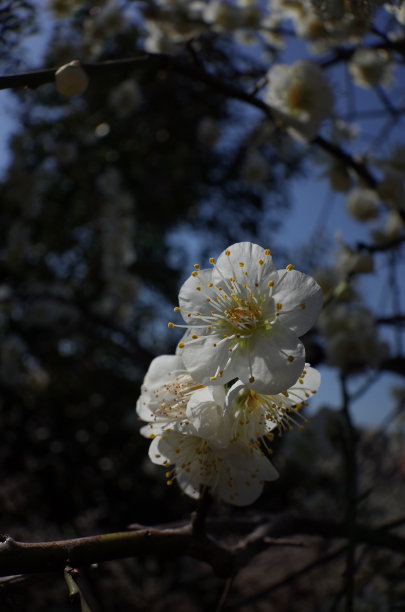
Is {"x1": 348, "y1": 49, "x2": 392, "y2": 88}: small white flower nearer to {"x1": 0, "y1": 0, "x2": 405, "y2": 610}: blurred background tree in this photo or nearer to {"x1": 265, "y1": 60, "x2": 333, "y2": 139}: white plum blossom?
{"x1": 0, "y1": 0, "x2": 405, "y2": 610}: blurred background tree

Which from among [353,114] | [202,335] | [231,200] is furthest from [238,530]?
[231,200]

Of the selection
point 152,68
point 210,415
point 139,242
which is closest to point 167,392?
point 210,415

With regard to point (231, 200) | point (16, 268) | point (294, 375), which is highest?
point (294, 375)

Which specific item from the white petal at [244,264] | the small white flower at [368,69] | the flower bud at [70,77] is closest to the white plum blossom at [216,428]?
the white petal at [244,264]

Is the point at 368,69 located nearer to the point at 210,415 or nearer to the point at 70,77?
the point at 70,77

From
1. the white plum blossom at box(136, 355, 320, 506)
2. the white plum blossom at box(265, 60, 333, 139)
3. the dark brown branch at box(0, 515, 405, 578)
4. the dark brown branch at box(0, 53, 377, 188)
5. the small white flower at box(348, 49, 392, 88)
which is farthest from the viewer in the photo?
the small white flower at box(348, 49, 392, 88)

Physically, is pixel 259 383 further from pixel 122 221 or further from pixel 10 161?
pixel 10 161

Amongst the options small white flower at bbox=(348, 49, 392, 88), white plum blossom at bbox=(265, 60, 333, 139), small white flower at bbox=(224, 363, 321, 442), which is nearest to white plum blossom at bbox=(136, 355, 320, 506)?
small white flower at bbox=(224, 363, 321, 442)
